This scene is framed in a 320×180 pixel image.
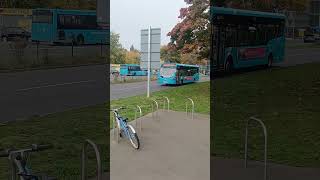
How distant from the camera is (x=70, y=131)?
8.00m

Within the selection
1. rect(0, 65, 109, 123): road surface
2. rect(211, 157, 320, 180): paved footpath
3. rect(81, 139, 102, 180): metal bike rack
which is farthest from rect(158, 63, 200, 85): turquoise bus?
rect(81, 139, 102, 180): metal bike rack

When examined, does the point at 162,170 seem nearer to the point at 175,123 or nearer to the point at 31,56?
the point at 175,123

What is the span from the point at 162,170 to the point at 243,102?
4828 mm

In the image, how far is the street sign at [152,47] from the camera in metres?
7.91

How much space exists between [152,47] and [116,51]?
2.00 feet

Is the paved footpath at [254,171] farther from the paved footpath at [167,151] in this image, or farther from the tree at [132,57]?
the tree at [132,57]

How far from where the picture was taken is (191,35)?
911cm

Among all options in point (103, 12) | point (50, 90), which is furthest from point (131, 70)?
point (50, 90)

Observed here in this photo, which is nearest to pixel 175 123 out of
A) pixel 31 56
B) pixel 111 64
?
pixel 111 64

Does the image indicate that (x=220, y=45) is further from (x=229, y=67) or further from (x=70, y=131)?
(x=70, y=131)

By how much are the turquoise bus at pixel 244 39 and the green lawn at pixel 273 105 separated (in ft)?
1.14

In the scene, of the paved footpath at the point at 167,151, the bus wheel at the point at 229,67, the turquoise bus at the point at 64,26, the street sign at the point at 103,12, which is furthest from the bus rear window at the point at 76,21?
the bus wheel at the point at 229,67

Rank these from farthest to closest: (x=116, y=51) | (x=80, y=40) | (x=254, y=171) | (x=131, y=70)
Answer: (x=80, y=40)
(x=131, y=70)
(x=116, y=51)
(x=254, y=171)

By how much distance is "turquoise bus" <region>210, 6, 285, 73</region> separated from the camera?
31.3 ft
